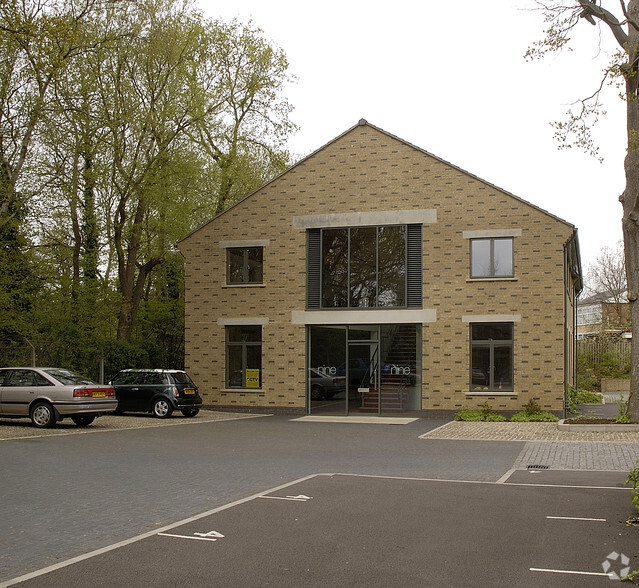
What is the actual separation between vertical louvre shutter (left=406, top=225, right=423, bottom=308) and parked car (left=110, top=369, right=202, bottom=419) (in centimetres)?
Answer: 740

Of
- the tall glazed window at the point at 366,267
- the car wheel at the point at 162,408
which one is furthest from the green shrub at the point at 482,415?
the car wheel at the point at 162,408

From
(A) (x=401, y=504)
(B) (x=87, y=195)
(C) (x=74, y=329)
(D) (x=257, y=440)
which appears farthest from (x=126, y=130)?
(A) (x=401, y=504)

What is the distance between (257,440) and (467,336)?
9.02 meters

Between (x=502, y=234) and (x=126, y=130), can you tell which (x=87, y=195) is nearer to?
(x=126, y=130)

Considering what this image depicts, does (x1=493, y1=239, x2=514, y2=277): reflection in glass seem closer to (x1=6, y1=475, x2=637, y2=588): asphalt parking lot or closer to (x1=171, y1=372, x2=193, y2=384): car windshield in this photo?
(x1=171, y1=372, x2=193, y2=384): car windshield

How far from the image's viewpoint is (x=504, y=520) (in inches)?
324

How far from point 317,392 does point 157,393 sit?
5.14 metres

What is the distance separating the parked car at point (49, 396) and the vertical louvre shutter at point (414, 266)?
9685 mm

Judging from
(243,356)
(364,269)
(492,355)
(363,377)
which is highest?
(364,269)

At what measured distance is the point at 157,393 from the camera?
78.0ft

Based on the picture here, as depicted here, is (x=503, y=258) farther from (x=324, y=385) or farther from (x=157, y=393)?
(x=157, y=393)

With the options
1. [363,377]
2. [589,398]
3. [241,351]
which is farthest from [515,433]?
[589,398]

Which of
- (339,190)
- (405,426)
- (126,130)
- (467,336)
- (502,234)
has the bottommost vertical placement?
(405,426)

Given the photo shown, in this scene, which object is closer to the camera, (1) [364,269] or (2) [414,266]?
(2) [414,266]
